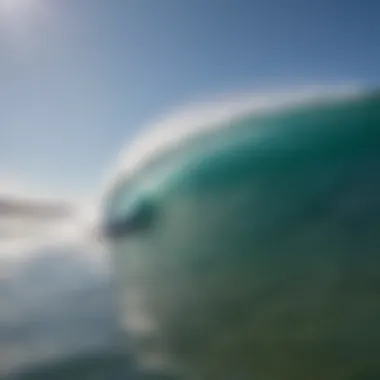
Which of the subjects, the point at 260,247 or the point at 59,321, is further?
the point at 260,247

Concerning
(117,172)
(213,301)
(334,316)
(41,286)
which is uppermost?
(117,172)

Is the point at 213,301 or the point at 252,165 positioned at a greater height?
the point at 252,165

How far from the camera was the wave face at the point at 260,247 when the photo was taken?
213 cm

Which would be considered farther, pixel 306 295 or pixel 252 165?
pixel 252 165

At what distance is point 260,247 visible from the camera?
239 centimetres

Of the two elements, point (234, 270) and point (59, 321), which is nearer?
point (59, 321)

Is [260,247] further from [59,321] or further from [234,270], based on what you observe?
[59,321]

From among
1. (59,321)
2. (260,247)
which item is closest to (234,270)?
(260,247)

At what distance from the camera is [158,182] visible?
2.44 m

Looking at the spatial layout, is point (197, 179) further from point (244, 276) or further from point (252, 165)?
point (244, 276)

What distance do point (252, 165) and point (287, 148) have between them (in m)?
0.17

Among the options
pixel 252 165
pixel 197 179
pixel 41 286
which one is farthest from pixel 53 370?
pixel 252 165

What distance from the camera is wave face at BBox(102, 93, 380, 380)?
83.7 inches

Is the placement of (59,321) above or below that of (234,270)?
below
